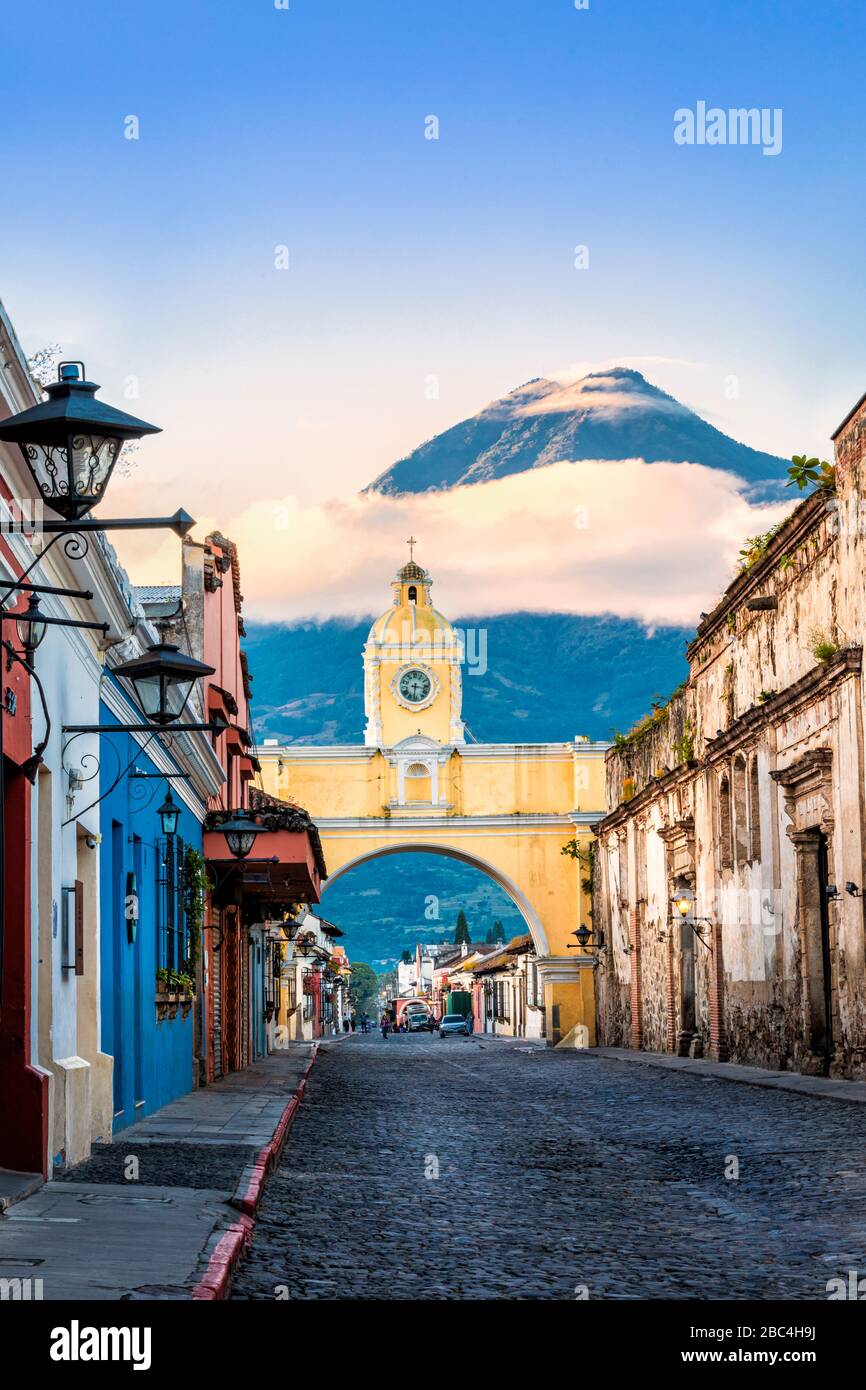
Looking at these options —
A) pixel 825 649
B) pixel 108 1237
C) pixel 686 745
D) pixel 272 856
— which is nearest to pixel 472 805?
pixel 686 745

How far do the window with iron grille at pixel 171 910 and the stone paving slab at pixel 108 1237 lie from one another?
754cm

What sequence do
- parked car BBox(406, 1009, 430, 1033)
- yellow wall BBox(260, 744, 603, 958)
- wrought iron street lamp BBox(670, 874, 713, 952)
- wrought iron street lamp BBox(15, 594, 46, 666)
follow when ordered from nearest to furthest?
wrought iron street lamp BBox(15, 594, 46, 666)
wrought iron street lamp BBox(670, 874, 713, 952)
yellow wall BBox(260, 744, 603, 958)
parked car BBox(406, 1009, 430, 1033)

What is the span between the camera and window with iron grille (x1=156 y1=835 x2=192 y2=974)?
1664 centimetres

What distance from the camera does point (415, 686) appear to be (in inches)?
2127

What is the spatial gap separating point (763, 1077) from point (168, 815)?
24.8ft

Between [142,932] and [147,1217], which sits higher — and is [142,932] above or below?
above

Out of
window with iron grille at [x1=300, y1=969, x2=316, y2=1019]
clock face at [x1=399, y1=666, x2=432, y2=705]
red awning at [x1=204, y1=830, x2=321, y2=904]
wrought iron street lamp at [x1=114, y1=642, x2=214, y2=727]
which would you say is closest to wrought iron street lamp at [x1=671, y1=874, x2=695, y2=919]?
red awning at [x1=204, y1=830, x2=321, y2=904]

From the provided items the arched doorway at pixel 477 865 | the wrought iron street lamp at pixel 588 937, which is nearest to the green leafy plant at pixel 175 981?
the wrought iron street lamp at pixel 588 937

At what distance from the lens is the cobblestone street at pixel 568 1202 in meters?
6.62

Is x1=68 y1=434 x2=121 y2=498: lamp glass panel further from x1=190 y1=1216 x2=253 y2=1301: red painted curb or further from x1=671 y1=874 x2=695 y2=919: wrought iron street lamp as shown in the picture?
x1=671 y1=874 x2=695 y2=919: wrought iron street lamp

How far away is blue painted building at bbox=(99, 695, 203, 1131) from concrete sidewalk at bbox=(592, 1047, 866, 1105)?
5915mm

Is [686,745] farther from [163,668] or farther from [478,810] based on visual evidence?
[478,810]
